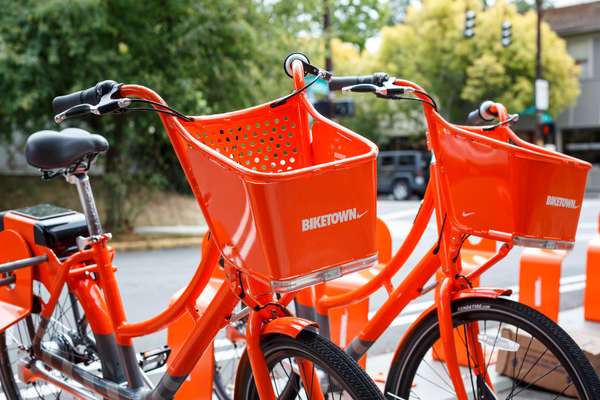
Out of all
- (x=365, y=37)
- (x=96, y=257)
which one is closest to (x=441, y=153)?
(x=96, y=257)

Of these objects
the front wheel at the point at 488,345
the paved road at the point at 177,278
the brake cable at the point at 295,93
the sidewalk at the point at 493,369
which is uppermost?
the brake cable at the point at 295,93

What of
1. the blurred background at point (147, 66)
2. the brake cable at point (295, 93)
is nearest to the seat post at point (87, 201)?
the brake cable at point (295, 93)

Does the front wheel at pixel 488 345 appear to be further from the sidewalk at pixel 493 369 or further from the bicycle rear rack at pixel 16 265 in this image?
the bicycle rear rack at pixel 16 265

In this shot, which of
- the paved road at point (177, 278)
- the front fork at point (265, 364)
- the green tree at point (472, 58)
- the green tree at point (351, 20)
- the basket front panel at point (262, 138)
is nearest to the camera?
the front fork at point (265, 364)

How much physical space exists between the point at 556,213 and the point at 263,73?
9984 millimetres

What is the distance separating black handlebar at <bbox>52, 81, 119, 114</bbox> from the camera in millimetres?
2395

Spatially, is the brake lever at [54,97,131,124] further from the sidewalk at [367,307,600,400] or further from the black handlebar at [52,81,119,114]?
the sidewalk at [367,307,600,400]

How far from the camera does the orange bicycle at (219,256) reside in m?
2.02

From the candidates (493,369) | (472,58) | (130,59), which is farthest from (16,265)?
(472,58)

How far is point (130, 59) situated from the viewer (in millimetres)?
10852

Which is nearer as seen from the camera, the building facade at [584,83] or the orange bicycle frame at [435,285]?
the orange bicycle frame at [435,285]

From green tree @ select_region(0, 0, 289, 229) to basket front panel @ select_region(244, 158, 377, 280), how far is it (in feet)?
29.1

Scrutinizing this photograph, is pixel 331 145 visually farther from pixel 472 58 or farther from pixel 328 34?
pixel 472 58

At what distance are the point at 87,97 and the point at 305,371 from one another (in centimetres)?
122
